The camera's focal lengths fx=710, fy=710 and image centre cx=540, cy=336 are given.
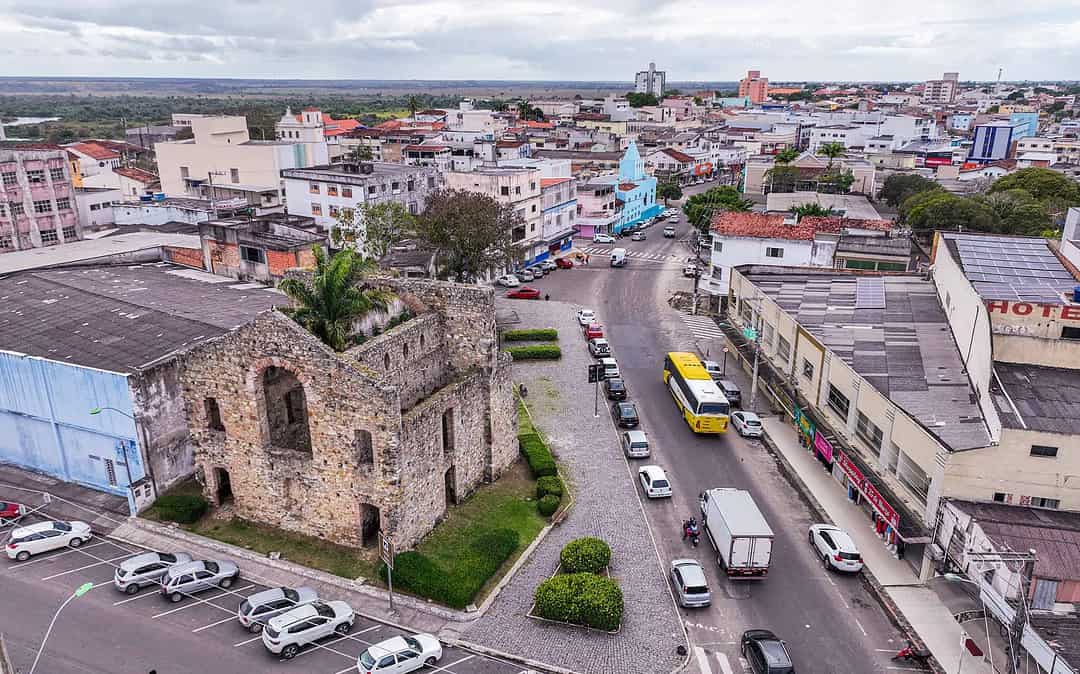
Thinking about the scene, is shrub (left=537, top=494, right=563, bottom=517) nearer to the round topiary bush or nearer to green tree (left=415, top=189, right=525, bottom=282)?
the round topiary bush

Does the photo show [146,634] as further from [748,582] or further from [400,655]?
[748,582]

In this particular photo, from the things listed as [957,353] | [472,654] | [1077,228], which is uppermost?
[1077,228]

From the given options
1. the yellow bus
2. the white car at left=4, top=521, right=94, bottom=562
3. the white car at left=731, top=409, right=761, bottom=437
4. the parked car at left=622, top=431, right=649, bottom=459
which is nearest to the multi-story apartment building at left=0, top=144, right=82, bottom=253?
the white car at left=4, top=521, right=94, bottom=562

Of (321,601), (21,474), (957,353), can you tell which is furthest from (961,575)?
(21,474)

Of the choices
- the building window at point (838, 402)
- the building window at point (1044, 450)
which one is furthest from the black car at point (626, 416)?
the building window at point (1044, 450)

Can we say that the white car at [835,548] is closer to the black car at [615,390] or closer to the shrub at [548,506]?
the shrub at [548,506]

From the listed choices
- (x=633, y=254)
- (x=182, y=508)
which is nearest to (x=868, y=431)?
(x=182, y=508)

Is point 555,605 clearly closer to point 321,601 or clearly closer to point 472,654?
point 472,654
